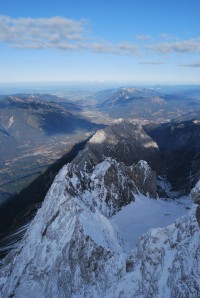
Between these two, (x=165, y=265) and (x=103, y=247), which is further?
(x=103, y=247)

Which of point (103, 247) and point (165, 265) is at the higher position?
point (165, 265)

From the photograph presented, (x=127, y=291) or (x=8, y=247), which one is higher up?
(x=127, y=291)

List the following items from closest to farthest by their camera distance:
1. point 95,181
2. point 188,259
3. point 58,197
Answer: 1. point 188,259
2. point 58,197
3. point 95,181

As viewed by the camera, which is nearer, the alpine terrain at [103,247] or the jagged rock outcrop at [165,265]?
the jagged rock outcrop at [165,265]

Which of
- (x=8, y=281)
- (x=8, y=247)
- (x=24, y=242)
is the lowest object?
(x=8, y=247)

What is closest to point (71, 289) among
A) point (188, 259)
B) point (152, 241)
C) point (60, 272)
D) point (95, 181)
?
point (60, 272)

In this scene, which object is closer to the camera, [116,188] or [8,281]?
[8,281]

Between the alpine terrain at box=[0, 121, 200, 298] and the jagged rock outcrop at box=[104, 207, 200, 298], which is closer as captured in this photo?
the jagged rock outcrop at box=[104, 207, 200, 298]

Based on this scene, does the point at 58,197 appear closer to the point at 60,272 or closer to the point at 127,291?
the point at 60,272
